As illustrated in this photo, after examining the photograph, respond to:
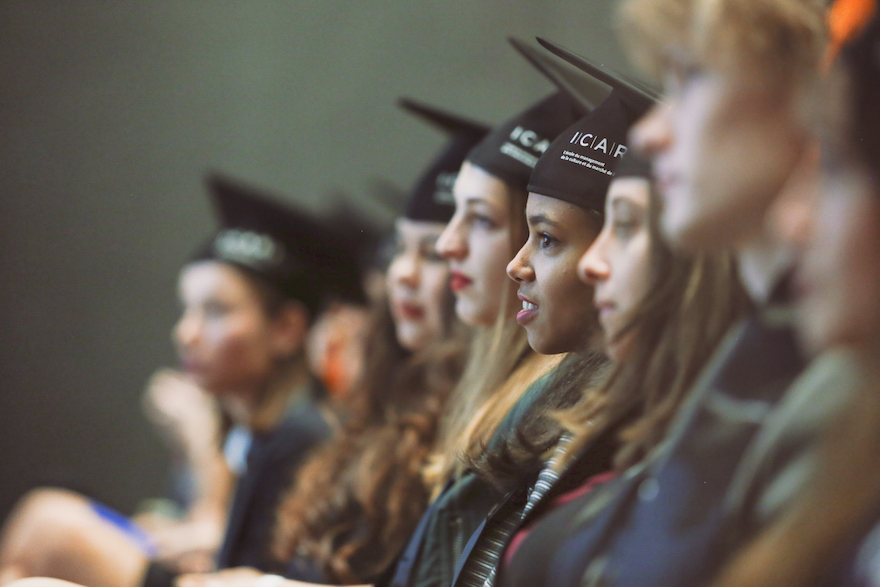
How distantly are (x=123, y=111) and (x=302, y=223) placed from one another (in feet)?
4.55

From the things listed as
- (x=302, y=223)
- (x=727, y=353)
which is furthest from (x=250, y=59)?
(x=727, y=353)

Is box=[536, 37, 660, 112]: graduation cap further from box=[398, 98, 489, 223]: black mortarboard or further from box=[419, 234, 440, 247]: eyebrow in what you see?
box=[419, 234, 440, 247]: eyebrow

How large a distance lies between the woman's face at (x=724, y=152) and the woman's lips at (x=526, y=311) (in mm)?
239

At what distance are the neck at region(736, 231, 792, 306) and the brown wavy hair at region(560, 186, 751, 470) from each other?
0.01 metres

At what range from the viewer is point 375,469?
164cm

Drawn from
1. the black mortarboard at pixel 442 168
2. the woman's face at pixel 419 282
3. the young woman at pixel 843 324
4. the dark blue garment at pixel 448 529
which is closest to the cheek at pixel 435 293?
the woman's face at pixel 419 282

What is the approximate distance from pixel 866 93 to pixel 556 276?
1.16 ft

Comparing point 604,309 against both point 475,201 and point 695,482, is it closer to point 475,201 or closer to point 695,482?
point 695,482

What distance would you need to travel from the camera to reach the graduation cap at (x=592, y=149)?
33.1 inches

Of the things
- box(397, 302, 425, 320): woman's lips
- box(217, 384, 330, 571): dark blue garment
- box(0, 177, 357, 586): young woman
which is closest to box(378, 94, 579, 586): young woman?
box(397, 302, 425, 320): woman's lips

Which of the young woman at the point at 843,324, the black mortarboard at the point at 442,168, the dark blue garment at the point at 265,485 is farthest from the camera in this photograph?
the dark blue garment at the point at 265,485

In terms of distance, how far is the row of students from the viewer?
0.57 m

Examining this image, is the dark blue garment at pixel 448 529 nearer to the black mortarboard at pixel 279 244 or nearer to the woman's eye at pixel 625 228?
the woman's eye at pixel 625 228

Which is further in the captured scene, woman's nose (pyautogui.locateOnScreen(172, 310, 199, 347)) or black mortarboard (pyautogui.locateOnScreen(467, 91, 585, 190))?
woman's nose (pyautogui.locateOnScreen(172, 310, 199, 347))
